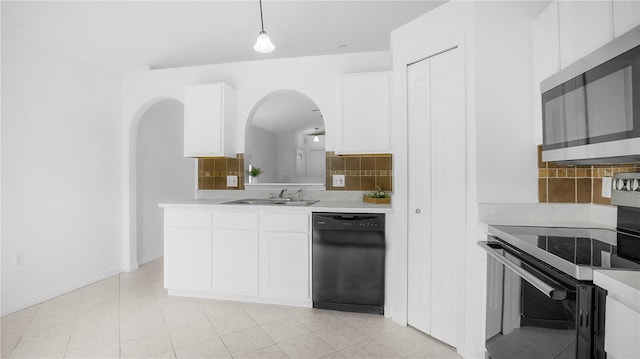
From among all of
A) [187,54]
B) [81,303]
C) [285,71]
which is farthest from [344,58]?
[81,303]

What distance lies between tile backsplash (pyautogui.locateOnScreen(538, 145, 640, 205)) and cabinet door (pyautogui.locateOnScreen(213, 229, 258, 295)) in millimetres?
2131

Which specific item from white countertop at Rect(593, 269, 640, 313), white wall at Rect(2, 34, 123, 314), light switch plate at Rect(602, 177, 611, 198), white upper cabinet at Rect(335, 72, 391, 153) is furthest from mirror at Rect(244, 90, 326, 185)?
white countertop at Rect(593, 269, 640, 313)

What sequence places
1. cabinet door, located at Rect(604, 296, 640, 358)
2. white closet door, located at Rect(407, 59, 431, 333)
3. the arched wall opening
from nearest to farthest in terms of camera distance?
1. cabinet door, located at Rect(604, 296, 640, 358)
2. white closet door, located at Rect(407, 59, 431, 333)
3. the arched wall opening

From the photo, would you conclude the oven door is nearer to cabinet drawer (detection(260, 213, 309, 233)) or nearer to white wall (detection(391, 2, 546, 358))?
white wall (detection(391, 2, 546, 358))

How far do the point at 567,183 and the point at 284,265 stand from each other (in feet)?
6.83

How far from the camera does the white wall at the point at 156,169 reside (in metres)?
4.02

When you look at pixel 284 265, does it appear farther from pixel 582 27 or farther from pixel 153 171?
pixel 153 171

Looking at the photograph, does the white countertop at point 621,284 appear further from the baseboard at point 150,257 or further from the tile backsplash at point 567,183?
the baseboard at point 150,257

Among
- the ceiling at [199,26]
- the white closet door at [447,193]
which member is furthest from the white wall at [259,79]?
the white closet door at [447,193]

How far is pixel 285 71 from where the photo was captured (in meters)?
3.31

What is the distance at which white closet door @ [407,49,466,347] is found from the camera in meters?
1.96

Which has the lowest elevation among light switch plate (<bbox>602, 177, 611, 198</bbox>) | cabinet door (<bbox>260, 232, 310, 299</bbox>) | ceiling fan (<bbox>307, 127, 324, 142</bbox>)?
cabinet door (<bbox>260, 232, 310, 299</bbox>)

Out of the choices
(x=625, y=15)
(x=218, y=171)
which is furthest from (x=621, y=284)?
(x=218, y=171)

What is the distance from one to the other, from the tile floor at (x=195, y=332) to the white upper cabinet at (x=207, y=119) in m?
1.46
